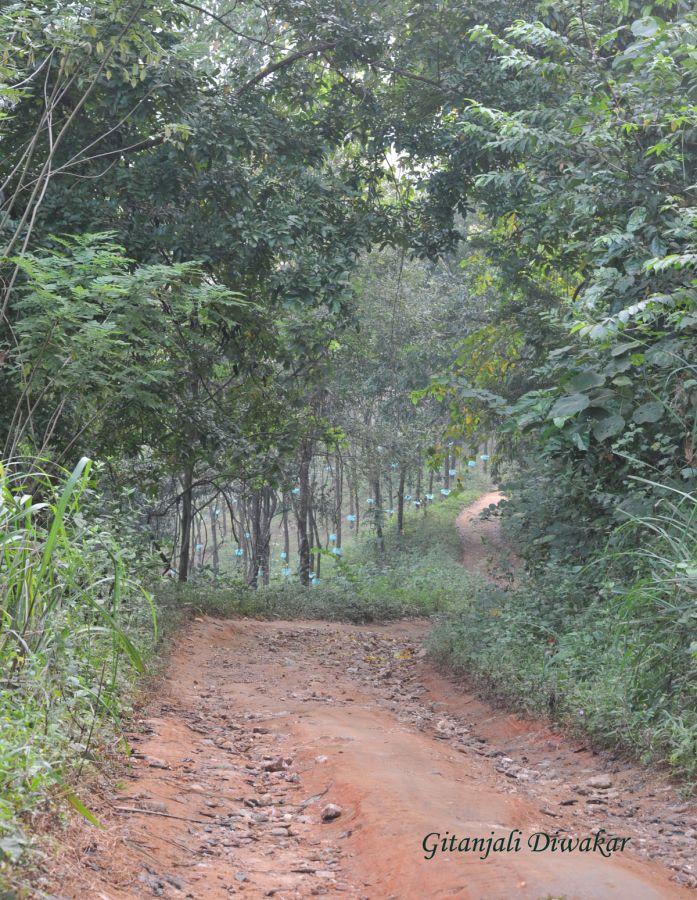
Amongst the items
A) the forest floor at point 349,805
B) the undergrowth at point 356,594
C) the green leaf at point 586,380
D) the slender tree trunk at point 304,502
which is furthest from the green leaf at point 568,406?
the slender tree trunk at point 304,502

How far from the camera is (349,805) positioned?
379 centimetres

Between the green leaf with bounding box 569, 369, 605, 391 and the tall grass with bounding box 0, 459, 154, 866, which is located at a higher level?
the green leaf with bounding box 569, 369, 605, 391

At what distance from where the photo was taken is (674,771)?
4.17m

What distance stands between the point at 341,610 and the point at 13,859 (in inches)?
444

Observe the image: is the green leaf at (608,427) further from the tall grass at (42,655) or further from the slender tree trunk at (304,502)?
the slender tree trunk at (304,502)

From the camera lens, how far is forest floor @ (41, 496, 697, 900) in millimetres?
2854

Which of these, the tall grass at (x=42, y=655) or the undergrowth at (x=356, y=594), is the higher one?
the tall grass at (x=42, y=655)

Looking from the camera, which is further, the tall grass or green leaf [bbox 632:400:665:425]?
green leaf [bbox 632:400:665:425]

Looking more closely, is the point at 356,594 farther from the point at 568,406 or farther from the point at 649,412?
the point at 649,412

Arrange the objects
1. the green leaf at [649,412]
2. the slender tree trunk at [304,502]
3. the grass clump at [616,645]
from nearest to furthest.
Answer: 1. the grass clump at [616,645]
2. the green leaf at [649,412]
3. the slender tree trunk at [304,502]

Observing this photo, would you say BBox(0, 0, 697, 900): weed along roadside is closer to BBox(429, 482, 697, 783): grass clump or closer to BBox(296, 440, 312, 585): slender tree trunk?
BBox(429, 482, 697, 783): grass clump

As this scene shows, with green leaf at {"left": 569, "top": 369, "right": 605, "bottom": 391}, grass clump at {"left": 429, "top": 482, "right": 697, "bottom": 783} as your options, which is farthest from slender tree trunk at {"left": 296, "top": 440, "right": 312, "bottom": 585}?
green leaf at {"left": 569, "top": 369, "right": 605, "bottom": 391}

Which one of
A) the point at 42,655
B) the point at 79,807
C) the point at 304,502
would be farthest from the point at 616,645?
the point at 304,502

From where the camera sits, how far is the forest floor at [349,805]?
9.36 feet
